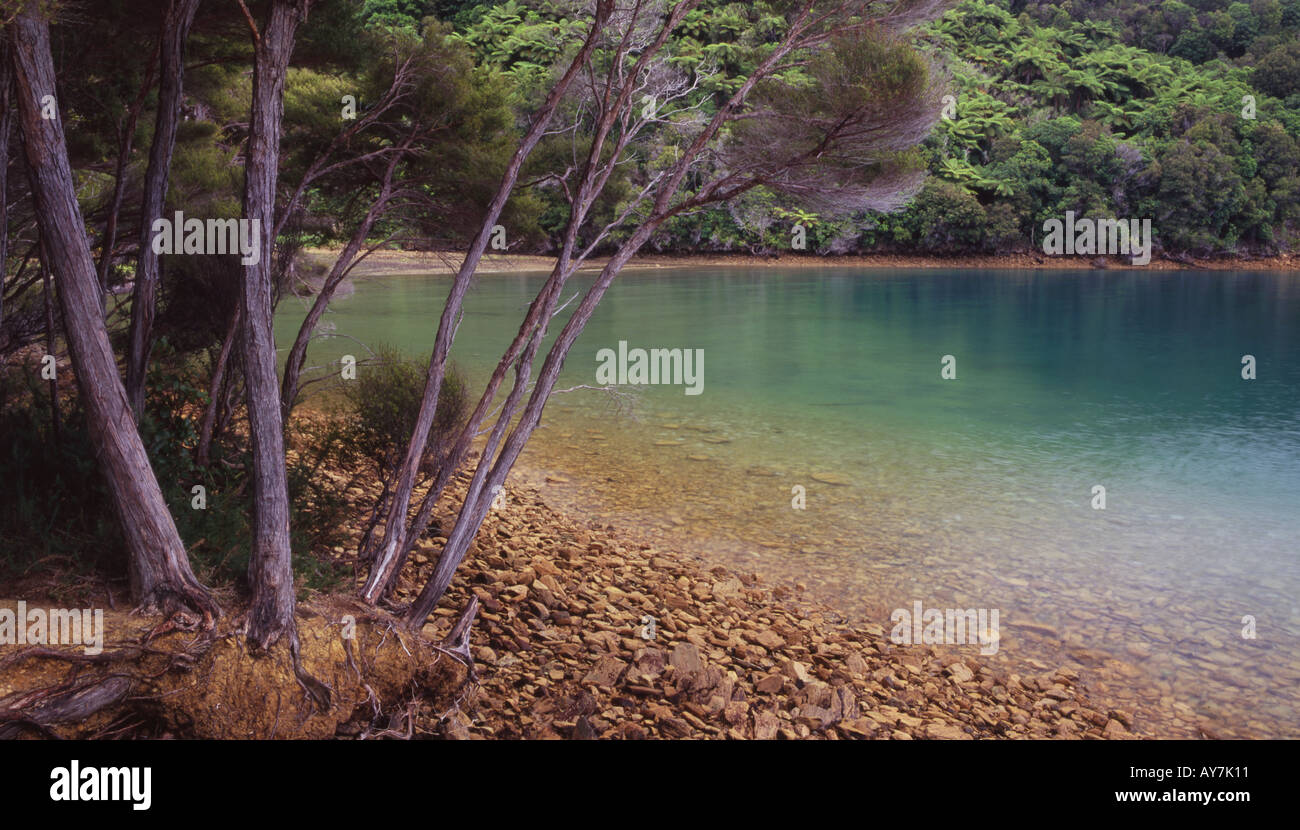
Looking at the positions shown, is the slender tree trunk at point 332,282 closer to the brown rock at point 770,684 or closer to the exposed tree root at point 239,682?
the exposed tree root at point 239,682

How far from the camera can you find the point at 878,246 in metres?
53.1

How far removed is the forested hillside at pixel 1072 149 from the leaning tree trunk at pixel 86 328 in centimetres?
3916

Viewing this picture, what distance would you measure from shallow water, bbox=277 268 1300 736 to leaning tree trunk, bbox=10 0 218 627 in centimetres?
464

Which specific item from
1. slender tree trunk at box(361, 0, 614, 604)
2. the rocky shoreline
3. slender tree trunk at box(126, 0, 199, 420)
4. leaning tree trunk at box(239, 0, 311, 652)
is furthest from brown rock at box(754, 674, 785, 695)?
slender tree trunk at box(126, 0, 199, 420)

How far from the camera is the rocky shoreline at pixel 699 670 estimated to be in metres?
4.66

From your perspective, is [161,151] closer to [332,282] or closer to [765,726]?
[332,282]

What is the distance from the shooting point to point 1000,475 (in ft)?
35.9

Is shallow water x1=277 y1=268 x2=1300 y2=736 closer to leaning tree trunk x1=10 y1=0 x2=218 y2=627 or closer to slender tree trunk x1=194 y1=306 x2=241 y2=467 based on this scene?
slender tree trunk x1=194 y1=306 x2=241 y2=467

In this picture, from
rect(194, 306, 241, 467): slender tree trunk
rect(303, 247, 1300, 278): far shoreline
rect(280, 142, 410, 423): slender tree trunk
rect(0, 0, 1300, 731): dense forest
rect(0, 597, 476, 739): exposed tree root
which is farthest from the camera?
rect(303, 247, 1300, 278): far shoreline

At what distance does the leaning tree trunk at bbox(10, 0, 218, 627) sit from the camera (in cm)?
362

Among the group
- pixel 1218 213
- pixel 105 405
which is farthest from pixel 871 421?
pixel 1218 213

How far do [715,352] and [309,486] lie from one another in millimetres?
14442

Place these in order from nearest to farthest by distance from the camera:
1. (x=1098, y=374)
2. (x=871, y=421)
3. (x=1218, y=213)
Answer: (x=871, y=421), (x=1098, y=374), (x=1218, y=213)

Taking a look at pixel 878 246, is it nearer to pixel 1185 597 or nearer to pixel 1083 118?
pixel 1083 118
